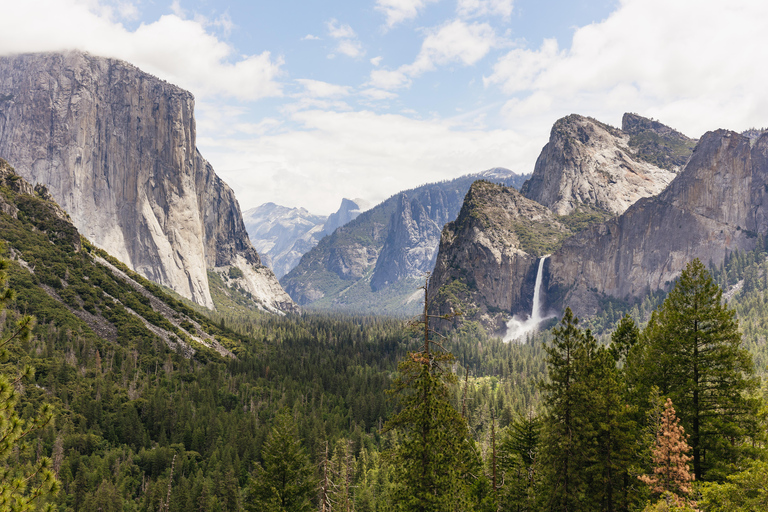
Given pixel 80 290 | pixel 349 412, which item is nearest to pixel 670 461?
pixel 349 412

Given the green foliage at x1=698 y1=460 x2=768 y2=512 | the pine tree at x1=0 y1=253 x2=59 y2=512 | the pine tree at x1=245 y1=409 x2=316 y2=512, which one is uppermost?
the pine tree at x1=0 y1=253 x2=59 y2=512

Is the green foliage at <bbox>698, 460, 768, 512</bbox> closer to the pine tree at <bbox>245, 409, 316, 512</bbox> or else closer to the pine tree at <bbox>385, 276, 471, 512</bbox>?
the pine tree at <bbox>385, 276, 471, 512</bbox>

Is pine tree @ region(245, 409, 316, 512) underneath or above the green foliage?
underneath

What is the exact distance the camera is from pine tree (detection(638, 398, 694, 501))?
27.4 meters

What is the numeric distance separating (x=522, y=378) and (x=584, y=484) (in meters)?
137

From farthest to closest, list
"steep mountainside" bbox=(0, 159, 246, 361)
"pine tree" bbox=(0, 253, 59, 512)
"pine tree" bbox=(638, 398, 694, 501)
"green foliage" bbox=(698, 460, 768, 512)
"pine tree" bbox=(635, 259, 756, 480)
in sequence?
"steep mountainside" bbox=(0, 159, 246, 361) < "pine tree" bbox=(635, 259, 756, 480) < "pine tree" bbox=(638, 398, 694, 501) < "green foliage" bbox=(698, 460, 768, 512) < "pine tree" bbox=(0, 253, 59, 512)

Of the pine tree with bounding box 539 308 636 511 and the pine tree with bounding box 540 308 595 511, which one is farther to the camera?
the pine tree with bounding box 540 308 595 511

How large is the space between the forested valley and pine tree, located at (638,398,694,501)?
135 millimetres

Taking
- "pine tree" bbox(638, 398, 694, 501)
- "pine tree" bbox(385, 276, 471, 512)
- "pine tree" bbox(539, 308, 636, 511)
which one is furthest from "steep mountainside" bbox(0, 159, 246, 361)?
"pine tree" bbox(638, 398, 694, 501)

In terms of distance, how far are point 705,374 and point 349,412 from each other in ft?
327

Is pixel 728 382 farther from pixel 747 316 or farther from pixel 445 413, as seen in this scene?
pixel 747 316

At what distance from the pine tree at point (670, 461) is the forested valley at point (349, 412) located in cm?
14

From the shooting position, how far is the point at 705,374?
3098cm

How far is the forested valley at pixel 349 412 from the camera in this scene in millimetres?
28125
